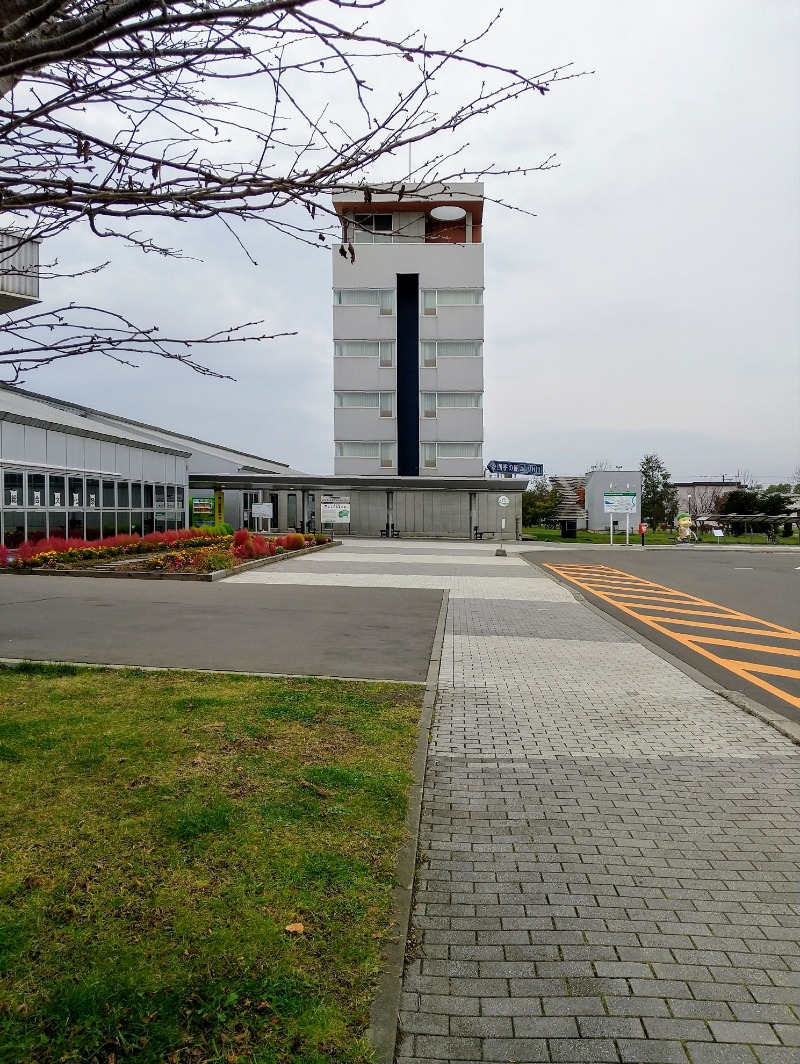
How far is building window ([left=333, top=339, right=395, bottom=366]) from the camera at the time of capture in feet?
166

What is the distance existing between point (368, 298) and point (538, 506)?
2975 centimetres

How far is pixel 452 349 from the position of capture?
50781 mm

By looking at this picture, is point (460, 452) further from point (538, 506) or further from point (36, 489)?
point (36, 489)

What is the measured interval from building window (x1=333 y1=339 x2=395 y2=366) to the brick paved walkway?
44285mm

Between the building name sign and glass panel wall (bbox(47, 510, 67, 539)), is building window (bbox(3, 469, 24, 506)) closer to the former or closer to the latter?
glass panel wall (bbox(47, 510, 67, 539))

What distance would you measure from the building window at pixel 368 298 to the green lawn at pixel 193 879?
153ft

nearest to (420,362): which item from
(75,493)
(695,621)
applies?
(75,493)

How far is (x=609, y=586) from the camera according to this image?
66.6 ft

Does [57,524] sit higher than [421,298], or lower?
lower

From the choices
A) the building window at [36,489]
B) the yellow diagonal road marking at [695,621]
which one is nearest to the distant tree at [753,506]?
the yellow diagonal road marking at [695,621]

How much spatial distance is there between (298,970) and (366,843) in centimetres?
120

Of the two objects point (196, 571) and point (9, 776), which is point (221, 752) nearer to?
point (9, 776)

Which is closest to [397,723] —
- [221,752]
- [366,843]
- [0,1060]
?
[221,752]

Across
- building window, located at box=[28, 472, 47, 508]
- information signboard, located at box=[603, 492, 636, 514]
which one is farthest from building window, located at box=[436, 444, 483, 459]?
building window, located at box=[28, 472, 47, 508]
